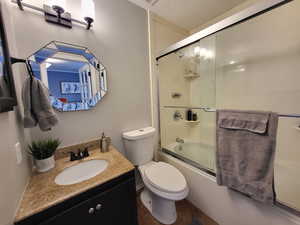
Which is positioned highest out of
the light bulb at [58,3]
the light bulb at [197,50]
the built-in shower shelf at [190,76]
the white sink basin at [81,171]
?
the light bulb at [58,3]

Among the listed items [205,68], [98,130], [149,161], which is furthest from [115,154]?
[205,68]

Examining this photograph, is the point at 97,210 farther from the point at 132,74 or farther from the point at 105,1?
the point at 105,1

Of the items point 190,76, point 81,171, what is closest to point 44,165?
point 81,171

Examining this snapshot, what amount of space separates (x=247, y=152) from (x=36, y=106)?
1.54m

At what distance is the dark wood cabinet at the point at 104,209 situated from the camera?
1.99 ft

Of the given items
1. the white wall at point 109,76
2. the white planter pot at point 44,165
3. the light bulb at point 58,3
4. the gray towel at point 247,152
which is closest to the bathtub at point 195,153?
the gray towel at point 247,152

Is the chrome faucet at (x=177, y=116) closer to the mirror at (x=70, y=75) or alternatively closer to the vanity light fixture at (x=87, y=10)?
the mirror at (x=70, y=75)

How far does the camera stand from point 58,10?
94 cm

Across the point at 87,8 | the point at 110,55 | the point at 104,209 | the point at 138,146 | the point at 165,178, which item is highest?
the point at 87,8

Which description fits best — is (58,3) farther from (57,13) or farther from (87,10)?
(87,10)

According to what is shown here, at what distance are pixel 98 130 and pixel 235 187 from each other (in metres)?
1.34

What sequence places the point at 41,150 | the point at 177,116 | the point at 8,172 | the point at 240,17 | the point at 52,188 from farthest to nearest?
the point at 177,116 → the point at 240,17 → the point at 41,150 → the point at 52,188 → the point at 8,172

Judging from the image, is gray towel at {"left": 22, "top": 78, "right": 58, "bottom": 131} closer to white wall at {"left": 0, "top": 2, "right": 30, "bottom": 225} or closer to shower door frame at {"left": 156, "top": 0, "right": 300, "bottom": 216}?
white wall at {"left": 0, "top": 2, "right": 30, "bottom": 225}

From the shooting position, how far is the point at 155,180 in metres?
1.17
